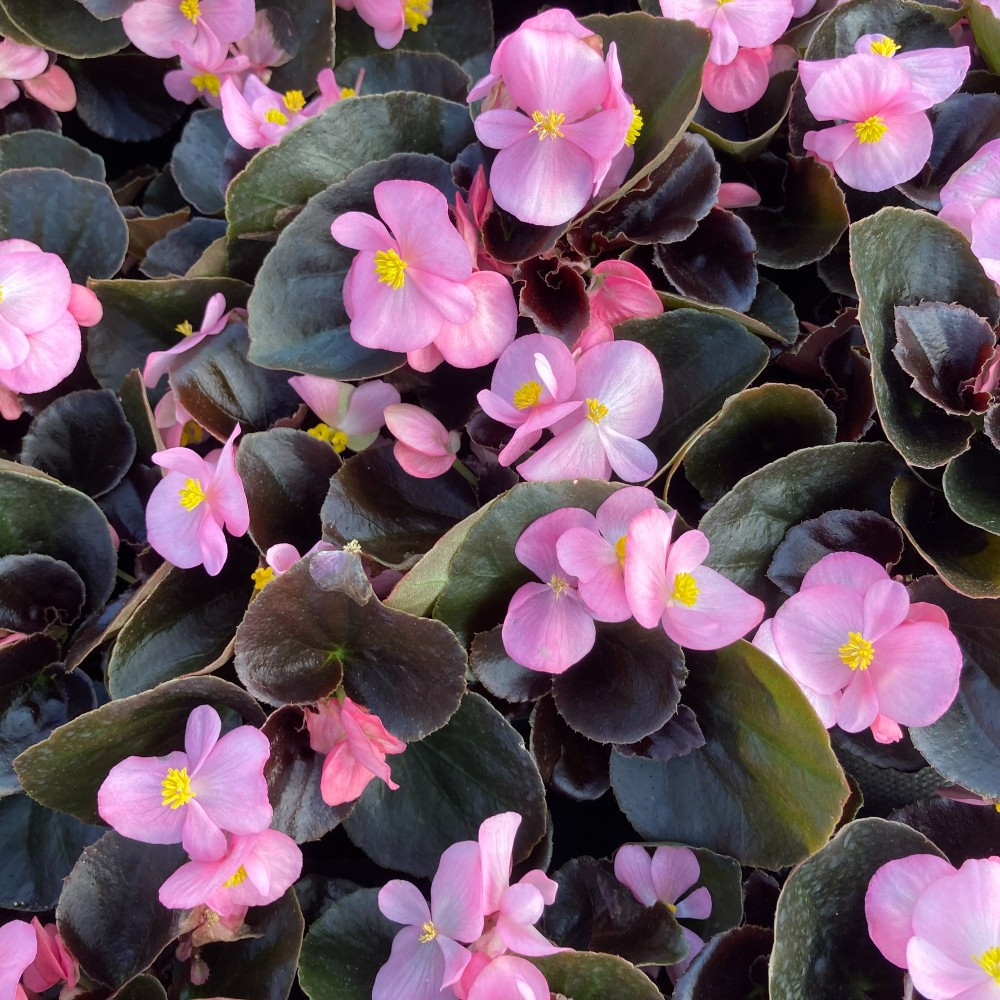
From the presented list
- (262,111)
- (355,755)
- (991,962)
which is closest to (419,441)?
(355,755)

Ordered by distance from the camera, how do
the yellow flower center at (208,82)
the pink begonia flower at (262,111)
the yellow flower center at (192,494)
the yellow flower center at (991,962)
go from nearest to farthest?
the yellow flower center at (991,962)
the yellow flower center at (192,494)
the pink begonia flower at (262,111)
the yellow flower center at (208,82)

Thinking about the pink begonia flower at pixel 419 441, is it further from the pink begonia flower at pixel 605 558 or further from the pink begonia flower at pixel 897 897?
the pink begonia flower at pixel 897 897

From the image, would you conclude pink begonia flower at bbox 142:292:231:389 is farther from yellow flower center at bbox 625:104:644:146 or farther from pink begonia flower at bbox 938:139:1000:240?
pink begonia flower at bbox 938:139:1000:240

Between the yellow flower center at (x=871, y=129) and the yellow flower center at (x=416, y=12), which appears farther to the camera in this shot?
the yellow flower center at (x=416, y=12)

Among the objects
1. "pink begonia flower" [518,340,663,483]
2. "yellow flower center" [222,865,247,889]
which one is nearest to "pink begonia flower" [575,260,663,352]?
"pink begonia flower" [518,340,663,483]

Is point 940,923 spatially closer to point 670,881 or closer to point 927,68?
point 670,881

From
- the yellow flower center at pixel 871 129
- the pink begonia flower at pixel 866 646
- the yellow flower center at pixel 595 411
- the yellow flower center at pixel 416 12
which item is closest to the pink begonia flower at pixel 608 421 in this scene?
the yellow flower center at pixel 595 411

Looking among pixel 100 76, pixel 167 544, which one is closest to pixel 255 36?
pixel 100 76

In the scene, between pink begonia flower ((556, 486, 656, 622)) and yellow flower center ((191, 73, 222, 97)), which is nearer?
pink begonia flower ((556, 486, 656, 622))
